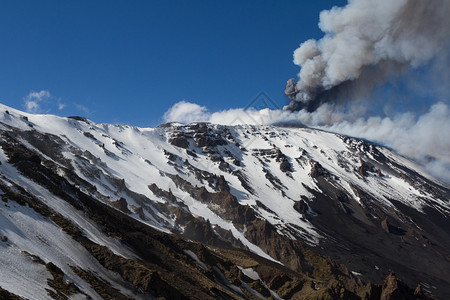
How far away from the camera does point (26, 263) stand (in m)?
22.3

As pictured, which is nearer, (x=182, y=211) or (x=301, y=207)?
(x=182, y=211)

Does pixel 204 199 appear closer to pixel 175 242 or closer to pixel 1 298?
pixel 175 242

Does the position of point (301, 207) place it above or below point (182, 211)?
above

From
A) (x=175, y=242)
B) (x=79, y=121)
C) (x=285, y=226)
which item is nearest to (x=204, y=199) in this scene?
(x=285, y=226)

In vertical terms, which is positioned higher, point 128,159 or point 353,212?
point 353,212

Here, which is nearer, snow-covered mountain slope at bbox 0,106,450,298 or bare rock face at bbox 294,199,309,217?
snow-covered mountain slope at bbox 0,106,450,298

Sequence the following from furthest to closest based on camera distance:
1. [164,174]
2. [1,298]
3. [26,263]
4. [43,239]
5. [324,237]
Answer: [164,174], [324,237], [43,239], [26,263], [1,298]

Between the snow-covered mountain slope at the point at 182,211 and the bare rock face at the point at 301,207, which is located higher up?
the bare rock face at the point at 301,207

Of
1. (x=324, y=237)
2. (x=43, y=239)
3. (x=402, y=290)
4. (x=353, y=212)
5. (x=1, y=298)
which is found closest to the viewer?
(x=1, y=298)

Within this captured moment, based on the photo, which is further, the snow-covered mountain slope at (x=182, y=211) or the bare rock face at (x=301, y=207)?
the bare rock face at (x=301, y=207)

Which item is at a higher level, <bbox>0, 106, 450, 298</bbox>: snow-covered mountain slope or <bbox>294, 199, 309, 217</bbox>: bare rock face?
<bbox>294, 199, 309, 217</bbox>: bare rock face

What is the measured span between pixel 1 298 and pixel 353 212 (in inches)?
7874

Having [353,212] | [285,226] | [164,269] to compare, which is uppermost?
[353,212]

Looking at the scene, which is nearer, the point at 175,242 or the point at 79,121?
the point at 175,242
